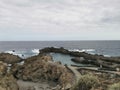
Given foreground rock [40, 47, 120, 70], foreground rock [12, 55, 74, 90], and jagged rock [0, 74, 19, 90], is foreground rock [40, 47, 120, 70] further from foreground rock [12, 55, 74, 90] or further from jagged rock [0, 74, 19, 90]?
jagged rock [0, 74, 19, 90]

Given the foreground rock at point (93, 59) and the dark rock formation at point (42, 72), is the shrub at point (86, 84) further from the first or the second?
the foreground rock at point (93, 59)

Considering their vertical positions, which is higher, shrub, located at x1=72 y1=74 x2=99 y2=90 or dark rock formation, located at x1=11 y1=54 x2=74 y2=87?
shrub, located at x1=72 y1=74 x2=99 y2=90

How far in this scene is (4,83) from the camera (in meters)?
36.2

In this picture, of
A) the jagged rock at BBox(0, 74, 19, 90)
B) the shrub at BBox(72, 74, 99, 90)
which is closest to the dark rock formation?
the jagged rock at BBox(0, 74, 19, 90)

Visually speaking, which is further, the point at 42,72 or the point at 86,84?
the point at 42,72

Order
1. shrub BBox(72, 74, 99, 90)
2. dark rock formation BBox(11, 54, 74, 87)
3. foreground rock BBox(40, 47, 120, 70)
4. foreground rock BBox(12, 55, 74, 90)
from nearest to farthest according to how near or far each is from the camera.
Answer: shrub BBox(72, 74, 99, 90) → foreground rock BBox(12, 55, 74, 90) → dark rock formation BBox(11, 54, 74, 87) → foreground rock BBox(40, 47, 120, 70)

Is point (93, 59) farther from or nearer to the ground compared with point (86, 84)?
nearer to the ground

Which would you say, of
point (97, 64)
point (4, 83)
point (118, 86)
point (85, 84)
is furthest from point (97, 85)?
point (97, 64)

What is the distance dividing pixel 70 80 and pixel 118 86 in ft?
70.5

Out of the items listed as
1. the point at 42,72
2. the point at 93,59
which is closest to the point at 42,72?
the point at 42,72

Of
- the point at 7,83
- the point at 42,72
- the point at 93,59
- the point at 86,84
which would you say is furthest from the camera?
the point at 93,59

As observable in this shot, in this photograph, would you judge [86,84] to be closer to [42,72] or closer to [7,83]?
[7,83]

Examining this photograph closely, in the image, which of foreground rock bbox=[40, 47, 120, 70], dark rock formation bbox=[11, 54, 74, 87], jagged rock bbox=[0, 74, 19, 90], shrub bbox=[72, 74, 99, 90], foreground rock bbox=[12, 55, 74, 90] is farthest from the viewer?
foreground rock bbox=[40, 47, 120, 70]

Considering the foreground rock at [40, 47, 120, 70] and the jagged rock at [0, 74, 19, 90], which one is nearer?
the jagged rock at [0, 74, 19, 90]
